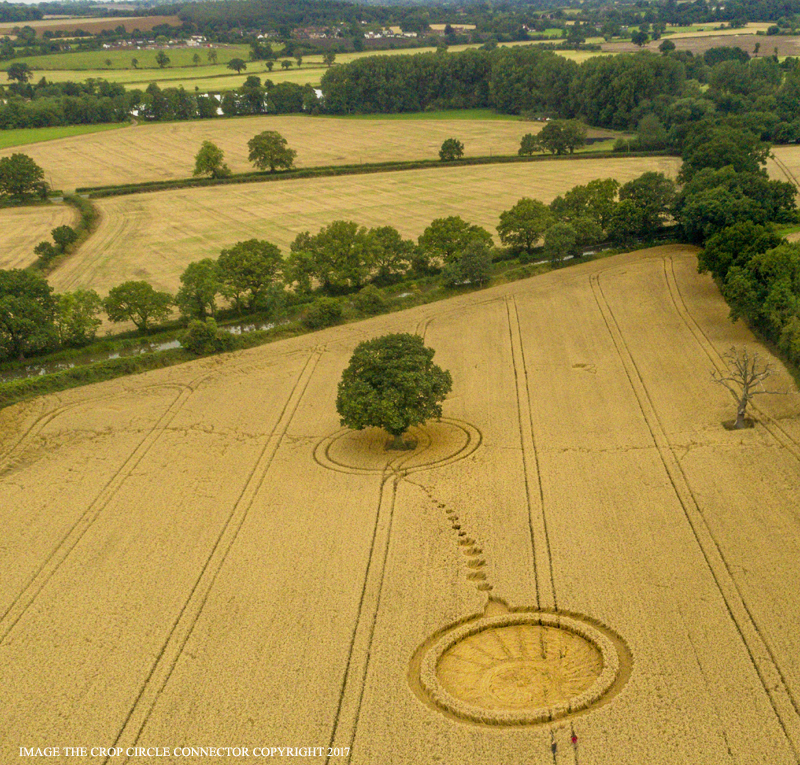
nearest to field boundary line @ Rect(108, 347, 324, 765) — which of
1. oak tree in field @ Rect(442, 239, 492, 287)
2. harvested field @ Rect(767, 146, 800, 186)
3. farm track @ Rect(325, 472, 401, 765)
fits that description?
farm track @ Rect(325, 472, 401, 765)

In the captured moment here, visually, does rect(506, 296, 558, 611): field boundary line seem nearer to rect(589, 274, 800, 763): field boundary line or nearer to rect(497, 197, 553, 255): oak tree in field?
rect(589, 274, 800, 763): field boundary line

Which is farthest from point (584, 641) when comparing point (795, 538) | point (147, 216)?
point (147, 216)

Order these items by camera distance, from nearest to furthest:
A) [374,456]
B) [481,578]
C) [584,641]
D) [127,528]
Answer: [584,641] → [481,578] → [127,528] → [374,456]

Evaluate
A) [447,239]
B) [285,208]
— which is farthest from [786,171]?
[285,208]

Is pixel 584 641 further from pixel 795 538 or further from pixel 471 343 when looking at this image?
pixel 471 343

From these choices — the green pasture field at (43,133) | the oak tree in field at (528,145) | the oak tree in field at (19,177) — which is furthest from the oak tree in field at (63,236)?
the oak tree in field at (528,145)

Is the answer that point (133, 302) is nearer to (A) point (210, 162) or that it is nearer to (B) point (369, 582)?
(B) point (369, 582)
